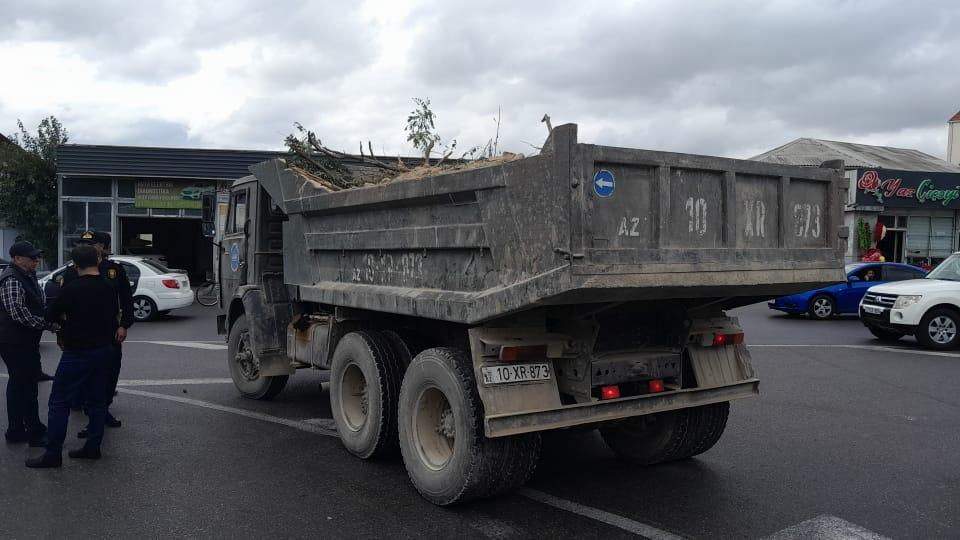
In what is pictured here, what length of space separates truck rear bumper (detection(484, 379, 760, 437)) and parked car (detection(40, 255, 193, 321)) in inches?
561

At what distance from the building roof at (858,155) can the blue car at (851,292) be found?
1384 centimetres

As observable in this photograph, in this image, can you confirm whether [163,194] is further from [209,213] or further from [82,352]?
[82,352]

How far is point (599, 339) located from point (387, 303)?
1544mm

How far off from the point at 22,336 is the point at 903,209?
3235cm

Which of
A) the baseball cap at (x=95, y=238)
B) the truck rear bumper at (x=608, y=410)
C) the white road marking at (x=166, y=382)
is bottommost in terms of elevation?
the white road marking at (x=166, y=382)

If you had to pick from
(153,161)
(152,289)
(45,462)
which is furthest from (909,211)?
(45,462)

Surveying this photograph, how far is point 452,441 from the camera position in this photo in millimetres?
5098

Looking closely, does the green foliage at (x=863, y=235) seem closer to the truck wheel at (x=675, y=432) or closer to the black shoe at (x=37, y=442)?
the truck wheel at (x=675, y=432)

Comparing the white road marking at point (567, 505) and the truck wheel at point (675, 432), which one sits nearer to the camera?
the white road marking at point (567, 505)

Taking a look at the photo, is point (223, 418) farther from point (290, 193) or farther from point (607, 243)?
point (607, 243)

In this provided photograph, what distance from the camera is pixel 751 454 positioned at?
618cm

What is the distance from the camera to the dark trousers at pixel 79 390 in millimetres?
5812

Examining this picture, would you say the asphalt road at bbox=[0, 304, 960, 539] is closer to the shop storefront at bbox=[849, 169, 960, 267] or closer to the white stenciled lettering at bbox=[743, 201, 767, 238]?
the white stenciled lettering at bbox=[743, 201, 767, 238]

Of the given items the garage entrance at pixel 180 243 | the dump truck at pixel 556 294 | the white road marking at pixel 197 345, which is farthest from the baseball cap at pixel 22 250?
the garage entrance at pixel 180 243
